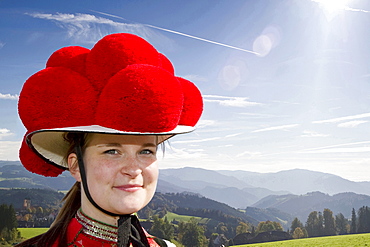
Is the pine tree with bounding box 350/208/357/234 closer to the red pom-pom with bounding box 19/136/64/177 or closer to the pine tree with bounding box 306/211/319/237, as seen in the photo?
the pine tree with bounding box 306/211/319/237

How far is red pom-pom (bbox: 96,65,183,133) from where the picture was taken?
2.28 meters

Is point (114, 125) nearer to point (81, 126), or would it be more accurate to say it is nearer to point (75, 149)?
point (81, 126)

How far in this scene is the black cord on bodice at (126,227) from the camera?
2.68 m

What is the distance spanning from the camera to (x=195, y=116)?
305 centimetres

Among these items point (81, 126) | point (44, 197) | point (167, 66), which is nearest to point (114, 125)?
point (81, 126)

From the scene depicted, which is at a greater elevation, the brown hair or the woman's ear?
the woman's ear

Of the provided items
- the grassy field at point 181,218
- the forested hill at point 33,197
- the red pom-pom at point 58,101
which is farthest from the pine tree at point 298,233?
the red pom-pom at point 58,101

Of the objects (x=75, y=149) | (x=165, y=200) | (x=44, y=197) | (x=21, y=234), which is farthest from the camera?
(x=165, y=200)

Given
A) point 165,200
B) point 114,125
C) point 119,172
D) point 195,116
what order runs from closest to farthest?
1. point 114,125
2. point 119,172
3. point 195,116
4. point 165,200

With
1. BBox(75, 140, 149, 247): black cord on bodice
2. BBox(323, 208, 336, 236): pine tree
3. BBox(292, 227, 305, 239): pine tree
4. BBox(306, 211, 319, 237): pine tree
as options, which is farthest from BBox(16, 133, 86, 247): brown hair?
BBox(292, 227, 305, 239): pine tree

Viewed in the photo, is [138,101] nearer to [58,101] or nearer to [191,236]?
[58,101]

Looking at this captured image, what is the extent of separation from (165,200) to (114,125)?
5538 inches

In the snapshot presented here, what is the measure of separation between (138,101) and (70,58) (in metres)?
0.84

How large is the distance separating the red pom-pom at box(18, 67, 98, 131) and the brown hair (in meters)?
0.32
